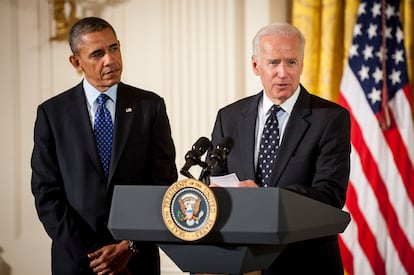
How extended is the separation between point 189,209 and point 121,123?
3.51 feet

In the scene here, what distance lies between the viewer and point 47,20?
520 centimetres

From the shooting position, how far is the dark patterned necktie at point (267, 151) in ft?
8.84

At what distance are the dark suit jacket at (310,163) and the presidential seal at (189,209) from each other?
59 centimetres

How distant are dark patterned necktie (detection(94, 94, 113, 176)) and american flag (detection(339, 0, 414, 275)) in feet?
6.64

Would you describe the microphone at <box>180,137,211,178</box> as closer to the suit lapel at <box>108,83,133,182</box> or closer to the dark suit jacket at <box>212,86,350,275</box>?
the dark suit jacket at <box>212,86,350,275</box>

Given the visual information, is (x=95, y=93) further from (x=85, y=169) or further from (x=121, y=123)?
(x=85, y=169)

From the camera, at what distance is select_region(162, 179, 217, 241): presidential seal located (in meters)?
2.10

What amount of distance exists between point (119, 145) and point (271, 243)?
1149 mm

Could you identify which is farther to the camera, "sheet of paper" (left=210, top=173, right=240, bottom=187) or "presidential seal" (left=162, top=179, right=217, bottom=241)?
"sheet of paper" (left=210, top=173, right=240, bottom=187)

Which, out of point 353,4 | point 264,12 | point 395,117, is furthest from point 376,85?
point 264,12

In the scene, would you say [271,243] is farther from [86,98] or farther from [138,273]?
[86,98]

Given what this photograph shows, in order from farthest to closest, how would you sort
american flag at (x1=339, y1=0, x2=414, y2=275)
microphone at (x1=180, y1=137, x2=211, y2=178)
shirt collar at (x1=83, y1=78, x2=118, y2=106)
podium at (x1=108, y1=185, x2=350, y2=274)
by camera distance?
1. american flag at (x1=339, y1=0, x2=414, y2=275)
2. shirt collar at (x1=83, y1=78, x2=118, y2=106)
3. microphone at (x1=180, y1=137, x2=211, y2=178)
4. podium at (x1=108, y1=185, x2=350, y2=274)

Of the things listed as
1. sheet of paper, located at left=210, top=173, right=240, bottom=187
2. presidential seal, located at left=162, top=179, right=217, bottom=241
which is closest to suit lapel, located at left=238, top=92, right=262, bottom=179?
sheet of paper, located at left=210, top=173, right=240, bottom=187

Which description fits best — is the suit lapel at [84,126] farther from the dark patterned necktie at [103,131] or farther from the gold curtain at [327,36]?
the gold curtain at [327,36]
